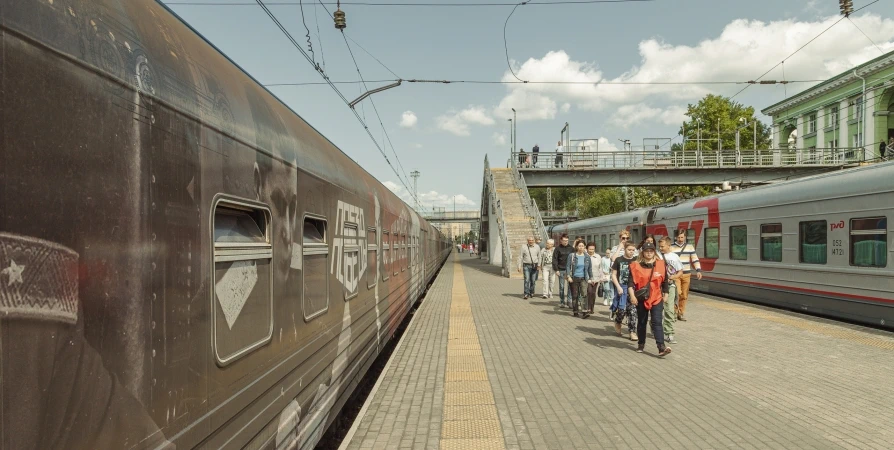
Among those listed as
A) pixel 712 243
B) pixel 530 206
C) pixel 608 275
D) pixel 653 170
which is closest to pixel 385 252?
pixel 608 275

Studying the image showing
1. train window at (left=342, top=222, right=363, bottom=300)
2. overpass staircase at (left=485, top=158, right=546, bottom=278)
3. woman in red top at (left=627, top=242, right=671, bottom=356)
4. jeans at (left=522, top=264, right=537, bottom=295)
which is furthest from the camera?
overpass staircase at (left=485, top=158, right=546, bottom=278)

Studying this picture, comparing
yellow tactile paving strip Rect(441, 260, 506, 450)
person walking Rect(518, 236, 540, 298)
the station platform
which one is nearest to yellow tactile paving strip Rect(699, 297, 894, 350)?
the station platform

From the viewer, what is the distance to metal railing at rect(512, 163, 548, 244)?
26.0 meters

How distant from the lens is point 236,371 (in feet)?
9.13

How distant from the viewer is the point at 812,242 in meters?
11.6

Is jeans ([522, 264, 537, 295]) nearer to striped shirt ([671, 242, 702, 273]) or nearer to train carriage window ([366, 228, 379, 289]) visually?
striped shirt ([671, 242, 702, 273])

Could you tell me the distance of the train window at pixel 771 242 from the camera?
42.0 ft

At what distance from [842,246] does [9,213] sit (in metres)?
12.6

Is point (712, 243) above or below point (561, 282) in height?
above

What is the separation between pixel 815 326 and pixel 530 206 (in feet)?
61.8

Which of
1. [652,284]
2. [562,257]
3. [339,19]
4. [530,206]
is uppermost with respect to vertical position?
[339,19]

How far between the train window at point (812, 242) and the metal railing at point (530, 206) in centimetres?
1172

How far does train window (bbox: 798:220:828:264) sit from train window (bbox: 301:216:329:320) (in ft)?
34.7

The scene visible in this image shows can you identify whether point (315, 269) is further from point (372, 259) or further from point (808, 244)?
point (808, 244)
